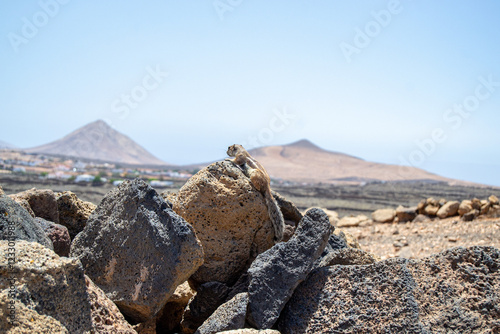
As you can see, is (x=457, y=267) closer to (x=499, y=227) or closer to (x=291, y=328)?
(x=291, y=328)

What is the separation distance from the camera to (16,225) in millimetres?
3447

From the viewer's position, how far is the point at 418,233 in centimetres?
1042

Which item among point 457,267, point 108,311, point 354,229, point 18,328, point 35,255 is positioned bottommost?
point 354,229

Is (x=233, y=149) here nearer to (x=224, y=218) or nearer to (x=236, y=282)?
(x=224, y=218)

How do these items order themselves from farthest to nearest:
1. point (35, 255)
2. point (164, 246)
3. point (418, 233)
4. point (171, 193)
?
1. point (418, 233)
2. point (171, 193)
3. point (164, 246)
4. point (35, 255)

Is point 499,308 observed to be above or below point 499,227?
above

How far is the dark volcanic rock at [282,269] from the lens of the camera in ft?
11.4

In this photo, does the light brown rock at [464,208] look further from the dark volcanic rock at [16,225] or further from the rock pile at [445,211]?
the dark volcanic rock at [16,225]

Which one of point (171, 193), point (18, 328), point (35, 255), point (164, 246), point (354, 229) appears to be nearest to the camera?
point (18, 328)

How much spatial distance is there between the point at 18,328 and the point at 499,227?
9797mm

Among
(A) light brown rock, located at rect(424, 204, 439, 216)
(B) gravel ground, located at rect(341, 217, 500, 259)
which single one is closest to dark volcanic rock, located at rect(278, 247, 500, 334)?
(B) gravel ground, located at rect(341, 217, 500, 259)

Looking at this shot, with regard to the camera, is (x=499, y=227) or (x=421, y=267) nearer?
(x=421, y=267)

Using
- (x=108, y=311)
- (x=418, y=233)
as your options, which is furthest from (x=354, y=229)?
(x=108, y=311)

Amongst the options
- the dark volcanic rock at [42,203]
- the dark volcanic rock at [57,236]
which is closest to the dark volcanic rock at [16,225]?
the dark volcanic rock at [57,236]
